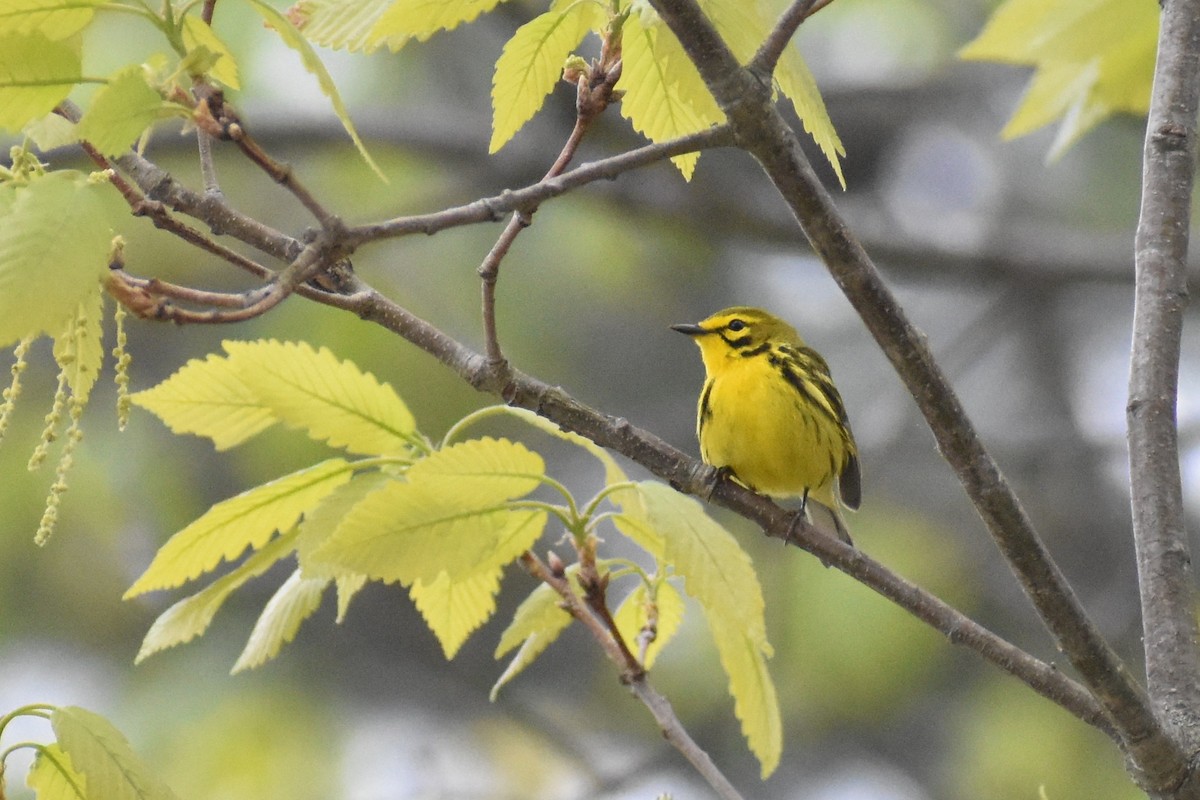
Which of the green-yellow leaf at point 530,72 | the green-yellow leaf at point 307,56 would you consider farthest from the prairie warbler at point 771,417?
the green-yellow leaf at point 307,56

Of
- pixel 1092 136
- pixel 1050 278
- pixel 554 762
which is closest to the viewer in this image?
pixel 1050 278

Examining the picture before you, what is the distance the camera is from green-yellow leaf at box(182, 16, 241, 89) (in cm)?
121

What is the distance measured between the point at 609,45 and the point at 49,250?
645 millimetres

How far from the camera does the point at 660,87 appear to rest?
1.43m

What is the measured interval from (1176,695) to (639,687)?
639 mm

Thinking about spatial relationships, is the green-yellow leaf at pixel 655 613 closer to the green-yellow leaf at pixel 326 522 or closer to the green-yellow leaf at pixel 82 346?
the green-yellow leaf at pixel 326 522

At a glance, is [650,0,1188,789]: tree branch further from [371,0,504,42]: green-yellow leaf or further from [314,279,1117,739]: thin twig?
[371,0,504,42]: green-yellow leaf

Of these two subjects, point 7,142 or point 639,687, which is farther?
point 7,142

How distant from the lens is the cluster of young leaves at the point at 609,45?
1.28 m

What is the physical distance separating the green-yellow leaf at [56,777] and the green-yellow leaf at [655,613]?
31.8 inches

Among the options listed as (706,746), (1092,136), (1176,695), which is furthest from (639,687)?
(1092,136)

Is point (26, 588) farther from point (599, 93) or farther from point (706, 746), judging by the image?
point (599, 93)

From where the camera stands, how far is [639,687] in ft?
5.74

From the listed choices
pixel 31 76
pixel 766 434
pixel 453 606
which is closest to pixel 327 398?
pixel 453 606
